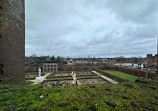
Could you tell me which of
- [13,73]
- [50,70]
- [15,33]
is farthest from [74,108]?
[50,70]

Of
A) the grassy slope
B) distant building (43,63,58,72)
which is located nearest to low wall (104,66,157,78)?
the grassy slope

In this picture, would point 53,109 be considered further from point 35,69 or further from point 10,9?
point 35,69

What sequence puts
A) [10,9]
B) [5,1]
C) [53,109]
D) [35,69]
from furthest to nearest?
[35,69]
[10,9]
[5,1]
[53,109]

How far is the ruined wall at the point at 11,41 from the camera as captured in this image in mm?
3496

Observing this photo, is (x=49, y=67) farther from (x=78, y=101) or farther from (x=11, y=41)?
(x=78, y=101)

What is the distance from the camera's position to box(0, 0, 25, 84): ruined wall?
11.5 ft

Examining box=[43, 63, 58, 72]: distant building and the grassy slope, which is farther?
box=[43, 63, 58, 72]: distant building

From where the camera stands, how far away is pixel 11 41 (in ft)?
13.1

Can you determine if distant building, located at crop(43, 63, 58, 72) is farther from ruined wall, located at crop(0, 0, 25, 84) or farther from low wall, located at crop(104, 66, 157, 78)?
low wall, located at crop(104, 66, 157, 78)

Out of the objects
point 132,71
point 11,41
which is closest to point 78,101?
point 11,41

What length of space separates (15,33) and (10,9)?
1.25 meters

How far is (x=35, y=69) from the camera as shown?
66.6 ft

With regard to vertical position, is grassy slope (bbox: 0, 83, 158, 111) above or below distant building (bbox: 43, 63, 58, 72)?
above

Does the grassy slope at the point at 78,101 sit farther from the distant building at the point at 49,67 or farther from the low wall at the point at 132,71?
the distant building at the point at 49,67
